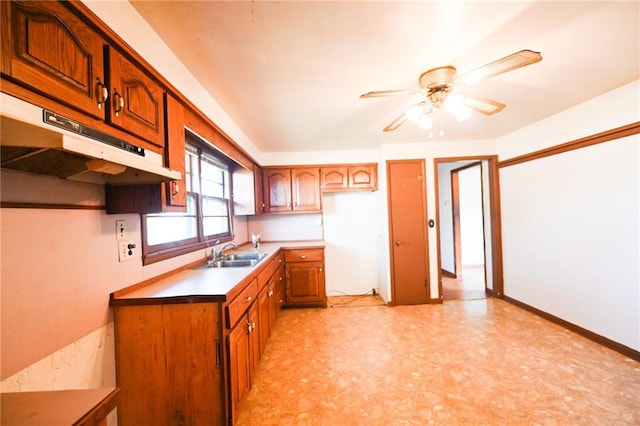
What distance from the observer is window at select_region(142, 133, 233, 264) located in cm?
167

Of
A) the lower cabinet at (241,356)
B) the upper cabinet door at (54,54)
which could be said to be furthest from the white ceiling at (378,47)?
the lower cabinet at (241,356)

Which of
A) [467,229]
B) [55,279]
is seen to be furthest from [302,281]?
[467,229]

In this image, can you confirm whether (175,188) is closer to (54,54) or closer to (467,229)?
(54,54)

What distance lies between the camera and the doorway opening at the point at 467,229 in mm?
3508

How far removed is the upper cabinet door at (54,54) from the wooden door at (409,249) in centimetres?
311

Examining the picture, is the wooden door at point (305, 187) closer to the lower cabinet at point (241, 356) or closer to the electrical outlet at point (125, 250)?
the lower cabinet at point (241, 356)

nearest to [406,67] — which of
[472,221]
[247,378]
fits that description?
[247,378]

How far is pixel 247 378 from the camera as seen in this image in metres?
1.62

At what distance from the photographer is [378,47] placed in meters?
1.45

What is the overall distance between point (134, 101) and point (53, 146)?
62 cm

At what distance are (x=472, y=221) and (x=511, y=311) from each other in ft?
10.2

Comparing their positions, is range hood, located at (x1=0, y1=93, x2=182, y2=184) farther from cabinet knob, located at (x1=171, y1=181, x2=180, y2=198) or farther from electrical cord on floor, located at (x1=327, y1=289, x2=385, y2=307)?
electrical cord on floor, located at (x1=327, y1=289, x2=385, y2=307)

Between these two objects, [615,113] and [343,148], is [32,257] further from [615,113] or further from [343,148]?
[615,113]

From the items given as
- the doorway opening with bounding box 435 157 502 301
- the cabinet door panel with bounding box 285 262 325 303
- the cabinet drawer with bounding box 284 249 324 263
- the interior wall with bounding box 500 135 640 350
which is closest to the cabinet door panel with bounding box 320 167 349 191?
the cabinet drawer with bounding box 284 249 324 263
